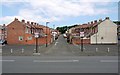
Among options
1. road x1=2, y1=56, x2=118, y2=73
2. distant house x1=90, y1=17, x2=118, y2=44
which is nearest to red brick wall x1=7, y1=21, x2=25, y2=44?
distant house x1=90, y1=17, x2=118, y2=44

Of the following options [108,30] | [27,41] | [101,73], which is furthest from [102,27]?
[101,73]

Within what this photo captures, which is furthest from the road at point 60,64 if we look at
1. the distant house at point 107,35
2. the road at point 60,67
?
the distant house at point 107,35

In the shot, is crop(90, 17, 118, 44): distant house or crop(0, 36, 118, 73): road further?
crop(90, 17, 118, 44): distant house

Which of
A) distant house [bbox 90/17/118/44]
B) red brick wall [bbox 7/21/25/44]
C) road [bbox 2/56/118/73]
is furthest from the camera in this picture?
red brick wall [bbox 7/21/25/44]

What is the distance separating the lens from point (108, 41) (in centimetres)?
6956

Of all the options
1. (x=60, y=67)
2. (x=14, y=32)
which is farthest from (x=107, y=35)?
(x=60, y=67)

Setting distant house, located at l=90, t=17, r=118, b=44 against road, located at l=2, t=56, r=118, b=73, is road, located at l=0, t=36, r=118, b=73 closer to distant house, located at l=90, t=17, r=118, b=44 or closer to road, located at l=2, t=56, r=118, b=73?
road, located at l=2, t=56, r=118, b=73

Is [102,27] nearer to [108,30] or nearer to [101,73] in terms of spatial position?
[108,30]

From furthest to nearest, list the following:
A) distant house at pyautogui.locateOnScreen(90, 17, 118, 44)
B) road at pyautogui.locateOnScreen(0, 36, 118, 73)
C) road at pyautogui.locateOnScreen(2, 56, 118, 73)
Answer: distant house at pyautogui.locateOnScreen(90, 17, 118, 44), road at pyautogui.locateOnScreen(0, 36, 118, 73), road at pyautogui.locateOnScreen(2, 56, 118, 73)

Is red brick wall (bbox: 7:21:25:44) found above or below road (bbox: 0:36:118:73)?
above

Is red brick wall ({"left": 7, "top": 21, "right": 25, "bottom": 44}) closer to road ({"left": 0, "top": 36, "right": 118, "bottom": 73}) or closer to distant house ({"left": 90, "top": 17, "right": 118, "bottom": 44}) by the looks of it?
distant house ({"left": 90, "top": 17, "right": 118, "bottom": 44})

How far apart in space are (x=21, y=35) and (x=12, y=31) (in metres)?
2.90

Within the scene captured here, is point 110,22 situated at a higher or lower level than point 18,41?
higher

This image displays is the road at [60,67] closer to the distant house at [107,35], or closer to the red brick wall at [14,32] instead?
the distant house at [107,35]
